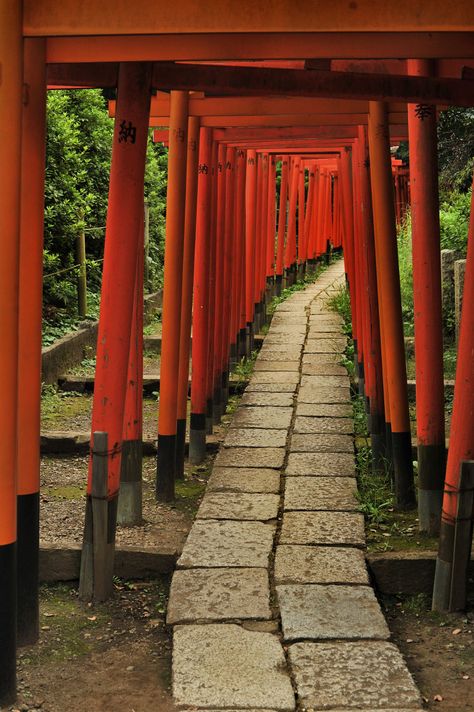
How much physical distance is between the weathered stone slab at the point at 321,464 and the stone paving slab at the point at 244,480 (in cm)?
17

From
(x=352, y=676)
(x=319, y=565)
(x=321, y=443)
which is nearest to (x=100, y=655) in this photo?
(x=352, y=676)

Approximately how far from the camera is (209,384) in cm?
878

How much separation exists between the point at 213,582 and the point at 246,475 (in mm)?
2076

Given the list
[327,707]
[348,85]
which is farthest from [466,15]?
[327,707]

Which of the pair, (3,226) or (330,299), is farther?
(330,299)

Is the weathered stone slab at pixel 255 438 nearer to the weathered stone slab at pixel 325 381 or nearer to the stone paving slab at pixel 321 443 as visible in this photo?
the stone paving slab at pixel 321 443

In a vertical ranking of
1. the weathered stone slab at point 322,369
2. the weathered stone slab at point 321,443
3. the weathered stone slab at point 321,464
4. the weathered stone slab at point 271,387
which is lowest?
the weathered stone slab at point 321,464

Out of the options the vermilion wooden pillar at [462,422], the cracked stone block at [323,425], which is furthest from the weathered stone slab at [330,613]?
the cracked stone block at [323,425]

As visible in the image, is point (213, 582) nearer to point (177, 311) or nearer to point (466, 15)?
point (177, 311)

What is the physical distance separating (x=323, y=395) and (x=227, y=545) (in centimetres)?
449

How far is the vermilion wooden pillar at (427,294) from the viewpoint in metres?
5.93

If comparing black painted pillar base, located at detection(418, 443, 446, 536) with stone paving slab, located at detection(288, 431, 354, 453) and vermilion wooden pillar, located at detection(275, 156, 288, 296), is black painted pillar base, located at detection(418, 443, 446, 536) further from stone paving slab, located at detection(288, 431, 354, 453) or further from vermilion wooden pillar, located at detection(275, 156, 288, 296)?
vermilion wooden pillar, located at detection(275, 156, 288, 296)

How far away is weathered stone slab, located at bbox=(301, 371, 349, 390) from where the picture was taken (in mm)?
10578

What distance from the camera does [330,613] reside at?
480 centimetres
